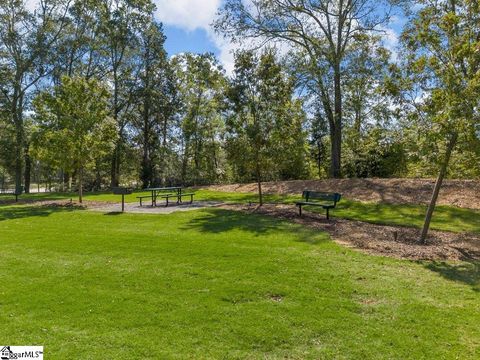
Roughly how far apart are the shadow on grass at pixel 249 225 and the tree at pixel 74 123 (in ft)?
27.0

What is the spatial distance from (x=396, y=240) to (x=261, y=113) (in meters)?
7.76

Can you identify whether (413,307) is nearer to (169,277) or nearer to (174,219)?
(169,277)

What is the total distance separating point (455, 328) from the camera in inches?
191

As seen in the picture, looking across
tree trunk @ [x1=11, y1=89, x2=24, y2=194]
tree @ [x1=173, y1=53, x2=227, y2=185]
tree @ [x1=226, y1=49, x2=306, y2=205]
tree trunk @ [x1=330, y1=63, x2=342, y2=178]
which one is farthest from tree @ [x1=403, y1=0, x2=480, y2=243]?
tree trunk @ [x1=11, y1=89, x2=24, y2=194]

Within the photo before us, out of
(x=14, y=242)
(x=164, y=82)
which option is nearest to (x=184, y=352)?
(x=14, y=242)

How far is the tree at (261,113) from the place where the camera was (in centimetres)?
1529

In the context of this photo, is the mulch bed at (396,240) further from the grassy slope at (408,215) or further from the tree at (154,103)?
the tree at (154,103)

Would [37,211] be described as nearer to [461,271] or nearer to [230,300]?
[230,300]

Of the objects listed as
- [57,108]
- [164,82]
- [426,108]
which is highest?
[164,82]

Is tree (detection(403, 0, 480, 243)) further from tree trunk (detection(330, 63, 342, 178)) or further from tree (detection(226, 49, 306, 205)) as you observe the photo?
tree trunk (detection(330, 63, 342, 178))

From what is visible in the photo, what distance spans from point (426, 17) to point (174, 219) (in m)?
9.48

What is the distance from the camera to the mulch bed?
8.53m

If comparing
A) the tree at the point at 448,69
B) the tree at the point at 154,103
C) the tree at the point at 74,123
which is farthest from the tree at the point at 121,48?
the tree at the point at 448,69

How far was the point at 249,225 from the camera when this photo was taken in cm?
1173
